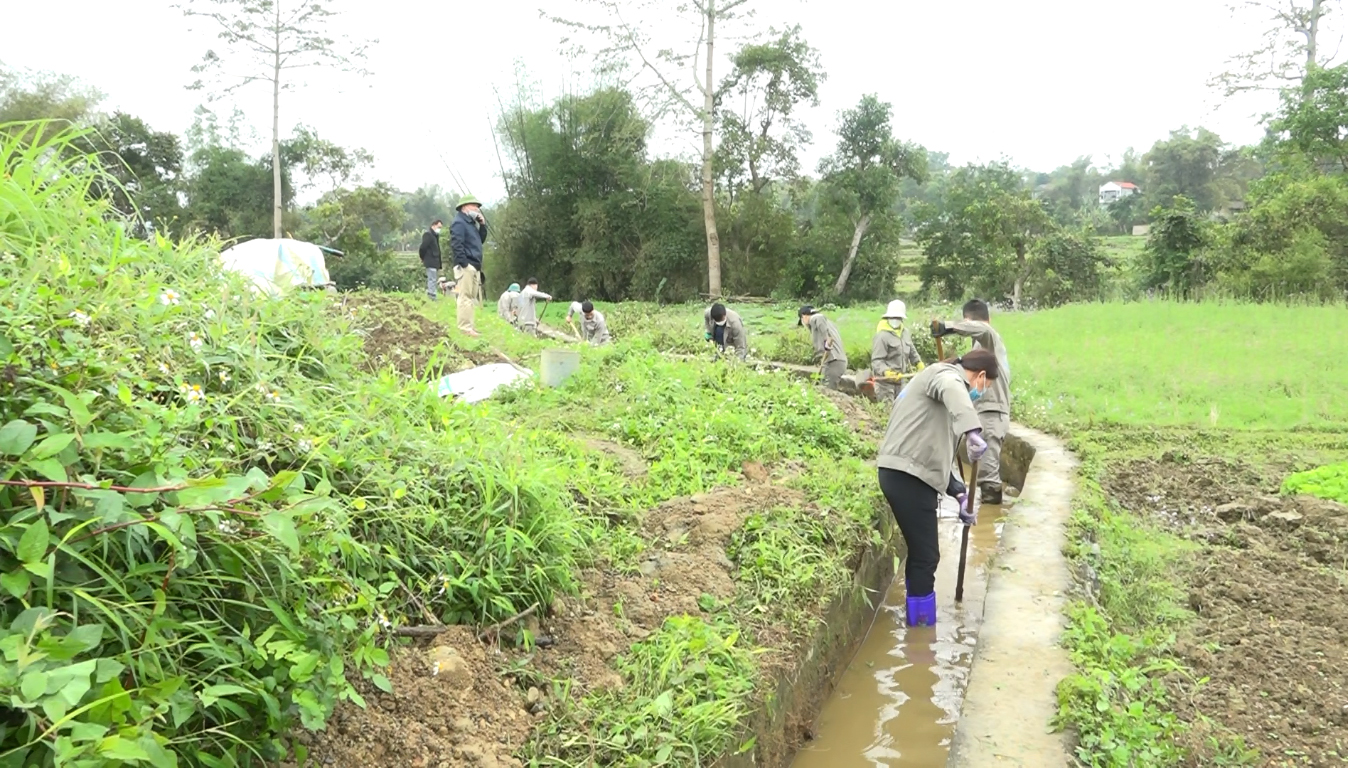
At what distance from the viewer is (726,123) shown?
26.5 meters

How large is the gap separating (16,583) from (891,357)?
28.0ft

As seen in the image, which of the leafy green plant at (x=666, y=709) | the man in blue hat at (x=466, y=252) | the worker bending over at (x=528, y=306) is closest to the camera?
the leafy green plant at (x=666, y=709)

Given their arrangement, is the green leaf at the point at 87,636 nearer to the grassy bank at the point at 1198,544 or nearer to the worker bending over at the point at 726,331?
the grassy bank at the point at 1198,544

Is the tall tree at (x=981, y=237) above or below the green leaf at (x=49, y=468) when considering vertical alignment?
above

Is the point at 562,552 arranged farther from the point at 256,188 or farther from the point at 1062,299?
the point at 256,188

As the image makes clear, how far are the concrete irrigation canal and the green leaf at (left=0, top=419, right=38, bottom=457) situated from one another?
2.93 metres

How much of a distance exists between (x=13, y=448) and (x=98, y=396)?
1.45 feet

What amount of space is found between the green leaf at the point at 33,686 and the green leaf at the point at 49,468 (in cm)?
43

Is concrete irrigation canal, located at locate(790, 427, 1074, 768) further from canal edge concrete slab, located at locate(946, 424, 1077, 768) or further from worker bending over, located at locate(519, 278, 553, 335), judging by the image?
worker bending over, located at locate(519, 278, 553, 335)

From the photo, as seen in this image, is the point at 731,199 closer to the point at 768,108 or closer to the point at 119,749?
the point at 768,108

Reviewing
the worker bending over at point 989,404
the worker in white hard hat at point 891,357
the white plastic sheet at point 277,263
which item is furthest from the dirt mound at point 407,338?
the worker bending over at point 989,404

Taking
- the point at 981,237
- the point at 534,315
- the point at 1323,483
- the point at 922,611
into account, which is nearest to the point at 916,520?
the point at 922,611

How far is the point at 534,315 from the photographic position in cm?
1545

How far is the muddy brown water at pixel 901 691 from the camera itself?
150 inches
